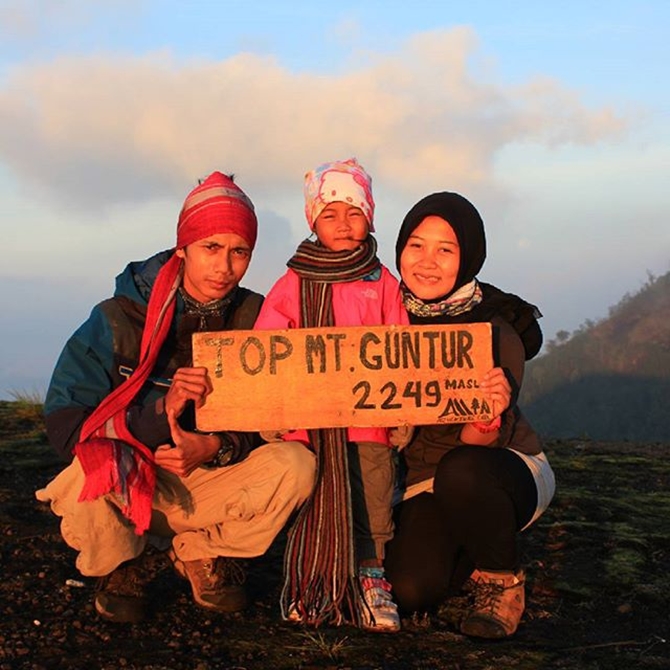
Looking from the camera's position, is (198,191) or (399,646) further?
(198,191)

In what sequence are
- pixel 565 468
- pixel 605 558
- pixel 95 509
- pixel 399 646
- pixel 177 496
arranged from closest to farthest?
pixel 399 646 → pixel 95 509 → pixel 177 496 → pixel 605 558 → pixel 565 468

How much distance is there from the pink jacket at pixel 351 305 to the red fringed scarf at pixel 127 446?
47 cm

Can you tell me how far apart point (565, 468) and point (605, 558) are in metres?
2.89

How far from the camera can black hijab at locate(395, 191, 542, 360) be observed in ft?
13.4

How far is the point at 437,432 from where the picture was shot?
4.26 m

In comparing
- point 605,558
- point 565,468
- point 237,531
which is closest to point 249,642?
point 237,531

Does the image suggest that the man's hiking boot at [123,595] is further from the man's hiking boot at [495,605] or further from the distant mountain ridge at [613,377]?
the distant mountain ridge at [613,377]

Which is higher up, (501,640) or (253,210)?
(253,210)

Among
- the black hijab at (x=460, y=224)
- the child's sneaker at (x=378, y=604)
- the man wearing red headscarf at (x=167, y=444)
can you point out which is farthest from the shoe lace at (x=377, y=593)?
the black hijab at (x=460, y=224)

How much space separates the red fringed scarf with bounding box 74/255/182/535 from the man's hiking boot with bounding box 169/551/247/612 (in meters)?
0.38

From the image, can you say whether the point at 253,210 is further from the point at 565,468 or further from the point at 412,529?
the point at 565,468

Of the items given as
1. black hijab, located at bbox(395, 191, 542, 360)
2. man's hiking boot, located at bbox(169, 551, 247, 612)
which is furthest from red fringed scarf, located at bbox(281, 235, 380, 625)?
black hijab, located at bbox(395, 191, 542, 360)

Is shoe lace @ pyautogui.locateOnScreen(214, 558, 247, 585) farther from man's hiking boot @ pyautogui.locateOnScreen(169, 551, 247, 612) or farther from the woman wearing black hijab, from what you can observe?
the woman wearing black hijab

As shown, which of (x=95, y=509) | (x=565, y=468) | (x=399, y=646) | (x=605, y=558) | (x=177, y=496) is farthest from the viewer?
(x=565, y=468)
